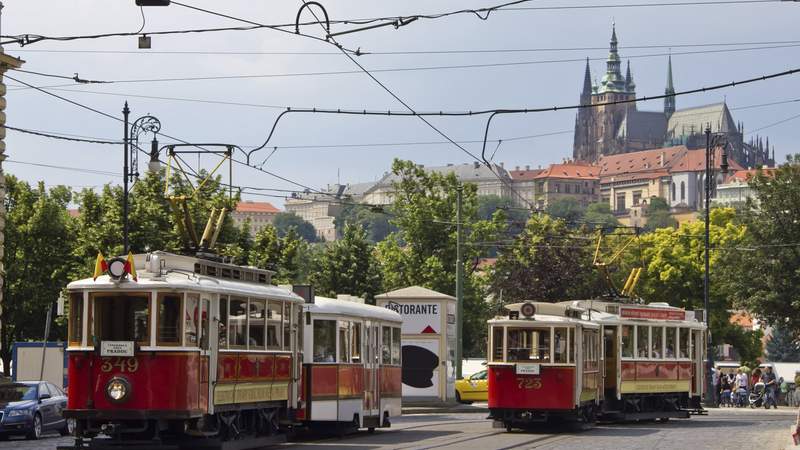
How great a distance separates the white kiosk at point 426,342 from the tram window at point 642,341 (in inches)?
233

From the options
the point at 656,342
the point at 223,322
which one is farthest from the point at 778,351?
the point at 223,322

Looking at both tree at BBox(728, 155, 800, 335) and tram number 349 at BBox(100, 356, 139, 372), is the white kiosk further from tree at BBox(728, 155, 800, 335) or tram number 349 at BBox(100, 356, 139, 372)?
tree at BBox(728, 155, 800, 335)

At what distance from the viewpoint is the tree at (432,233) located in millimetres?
80812

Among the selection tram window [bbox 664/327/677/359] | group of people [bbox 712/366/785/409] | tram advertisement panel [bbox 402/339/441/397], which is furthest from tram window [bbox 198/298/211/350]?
group of people [bbox 712/366/785/409]

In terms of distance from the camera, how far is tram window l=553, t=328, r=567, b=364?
30344 millimetres

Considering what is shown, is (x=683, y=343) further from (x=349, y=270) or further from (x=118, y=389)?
(x=349, y=270)

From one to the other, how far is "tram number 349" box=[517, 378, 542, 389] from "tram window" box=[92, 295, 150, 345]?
11.5 metres

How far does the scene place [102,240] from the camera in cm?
5391

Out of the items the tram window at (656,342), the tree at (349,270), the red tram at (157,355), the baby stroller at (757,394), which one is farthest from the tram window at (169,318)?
the tree at (349,270)

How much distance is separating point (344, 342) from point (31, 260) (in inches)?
1463

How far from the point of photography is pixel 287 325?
2431cm

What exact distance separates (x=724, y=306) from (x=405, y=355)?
54.3 m

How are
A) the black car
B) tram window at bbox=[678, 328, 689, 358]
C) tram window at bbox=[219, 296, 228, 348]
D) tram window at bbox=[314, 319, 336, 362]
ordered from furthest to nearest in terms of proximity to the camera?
tram window at bbox=[678, 328, 689, 358] < the black car < tram window at bbox=[314, 319, 336, 362] < tram window at bbox=[219, 296, 228, 348]

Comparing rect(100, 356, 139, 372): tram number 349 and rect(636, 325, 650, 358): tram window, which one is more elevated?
rect(636, 325, 650, 358): tram window
